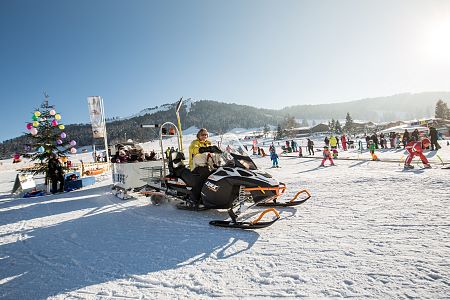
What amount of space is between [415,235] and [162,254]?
3.29 meters

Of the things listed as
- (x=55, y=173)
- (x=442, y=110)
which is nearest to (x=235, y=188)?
(x=55, y=173)

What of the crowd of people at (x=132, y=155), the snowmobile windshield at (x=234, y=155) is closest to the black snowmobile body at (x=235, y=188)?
the snowmobile windshield at (x=234, y=155)

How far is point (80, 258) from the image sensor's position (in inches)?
145

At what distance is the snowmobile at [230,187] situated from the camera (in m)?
4.55

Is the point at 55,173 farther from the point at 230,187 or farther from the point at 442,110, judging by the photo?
the point at 442,110

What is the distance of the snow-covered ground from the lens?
101 inches

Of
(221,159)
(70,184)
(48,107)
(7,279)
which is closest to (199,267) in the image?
(7,279)

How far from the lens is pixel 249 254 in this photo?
3377 millimetres

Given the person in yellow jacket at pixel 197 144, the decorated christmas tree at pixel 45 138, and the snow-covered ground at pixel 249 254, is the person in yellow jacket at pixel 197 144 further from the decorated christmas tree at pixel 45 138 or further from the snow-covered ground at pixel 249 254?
the decorated christmas tree at pixel 45 138

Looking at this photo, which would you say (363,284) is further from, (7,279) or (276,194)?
(7,279)

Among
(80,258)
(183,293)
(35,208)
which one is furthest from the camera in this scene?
(35,208)

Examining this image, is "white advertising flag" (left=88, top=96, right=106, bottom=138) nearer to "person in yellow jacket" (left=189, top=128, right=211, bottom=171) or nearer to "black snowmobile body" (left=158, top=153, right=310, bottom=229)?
"person in yellow jacket" (left=189, top=128, right=211, bottom=171)

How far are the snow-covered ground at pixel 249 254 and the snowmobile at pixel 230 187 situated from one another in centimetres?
27

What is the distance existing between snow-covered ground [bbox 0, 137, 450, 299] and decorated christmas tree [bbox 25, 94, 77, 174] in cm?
649
